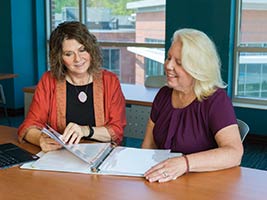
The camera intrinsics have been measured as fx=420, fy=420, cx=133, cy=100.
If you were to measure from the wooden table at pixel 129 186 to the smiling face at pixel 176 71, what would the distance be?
1.39 ft

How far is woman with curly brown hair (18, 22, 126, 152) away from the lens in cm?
210

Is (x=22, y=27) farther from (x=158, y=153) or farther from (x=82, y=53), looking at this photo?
(x=158, y=153)

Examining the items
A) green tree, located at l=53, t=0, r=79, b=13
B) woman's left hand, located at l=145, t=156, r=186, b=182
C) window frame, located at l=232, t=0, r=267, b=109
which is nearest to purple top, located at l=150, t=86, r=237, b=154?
woman's left hand, located at l=145, t=156, r=186, b=182

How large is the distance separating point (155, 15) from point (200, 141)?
12.3 feet

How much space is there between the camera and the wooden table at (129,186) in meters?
1.36

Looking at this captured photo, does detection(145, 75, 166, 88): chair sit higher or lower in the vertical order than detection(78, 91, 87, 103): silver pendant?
lower

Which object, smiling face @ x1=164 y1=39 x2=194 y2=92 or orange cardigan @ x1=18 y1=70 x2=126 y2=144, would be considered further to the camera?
orange cardigan @ x1=18 y1=70 x2=126 y2=144

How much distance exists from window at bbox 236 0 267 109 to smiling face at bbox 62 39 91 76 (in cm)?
296

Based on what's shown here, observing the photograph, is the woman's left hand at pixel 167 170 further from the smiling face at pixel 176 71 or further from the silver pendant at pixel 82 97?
the silver pendant at pixel 82 97

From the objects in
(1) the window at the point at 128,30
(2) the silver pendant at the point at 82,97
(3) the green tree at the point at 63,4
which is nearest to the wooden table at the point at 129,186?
(2) the silver pendant at the point at 82,97

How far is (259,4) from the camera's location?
4574 mm

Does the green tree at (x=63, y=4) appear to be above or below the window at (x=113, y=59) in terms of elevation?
above

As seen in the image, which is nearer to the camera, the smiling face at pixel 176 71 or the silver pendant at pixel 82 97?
the smiling face at pixel 176 71

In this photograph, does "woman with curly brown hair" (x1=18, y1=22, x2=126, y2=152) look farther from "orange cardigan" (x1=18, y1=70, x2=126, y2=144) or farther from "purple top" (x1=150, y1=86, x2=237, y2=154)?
"purple top" (x1=150, y1=86, x2=237, y2=154)
